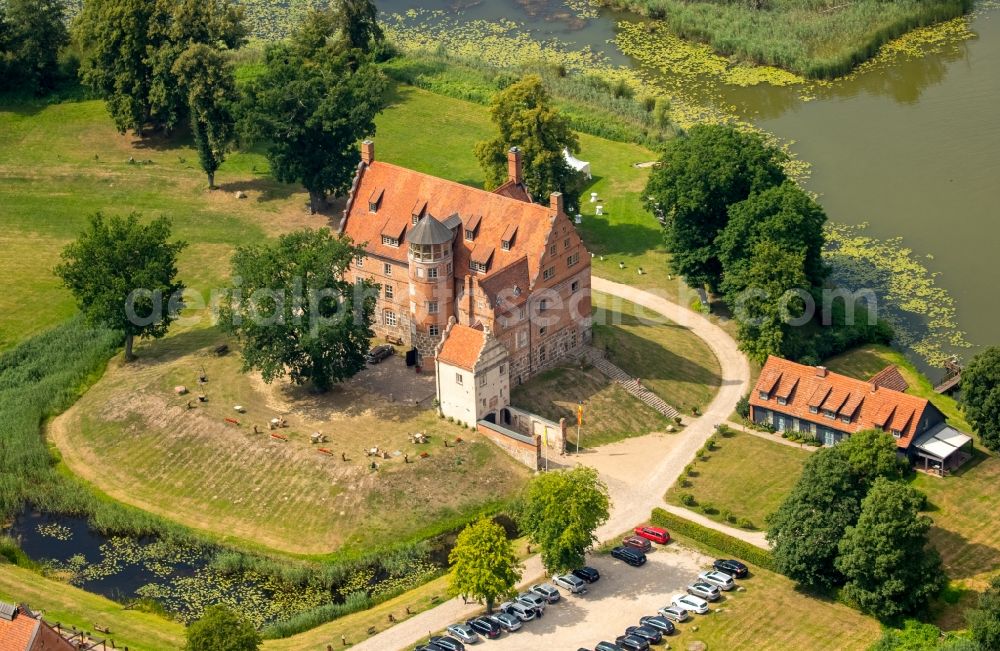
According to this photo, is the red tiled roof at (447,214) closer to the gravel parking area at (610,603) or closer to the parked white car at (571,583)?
the gravel parking area at (610,603)

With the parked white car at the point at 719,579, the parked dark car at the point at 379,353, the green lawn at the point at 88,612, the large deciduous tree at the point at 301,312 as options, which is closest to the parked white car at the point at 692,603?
the parked white car at the point at 719,579

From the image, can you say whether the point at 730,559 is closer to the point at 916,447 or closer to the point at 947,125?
the point at 916,447

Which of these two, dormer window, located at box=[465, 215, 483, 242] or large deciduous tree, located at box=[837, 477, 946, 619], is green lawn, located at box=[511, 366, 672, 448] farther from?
large deciduous tree, located at box=[837, 477, 946, 619]

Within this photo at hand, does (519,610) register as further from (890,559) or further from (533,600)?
(890,559)

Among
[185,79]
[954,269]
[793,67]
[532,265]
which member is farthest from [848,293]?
[185,79]

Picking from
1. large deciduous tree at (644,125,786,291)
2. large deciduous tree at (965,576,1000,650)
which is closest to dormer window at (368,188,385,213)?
large deciduous tree at (644,125,786,291)
